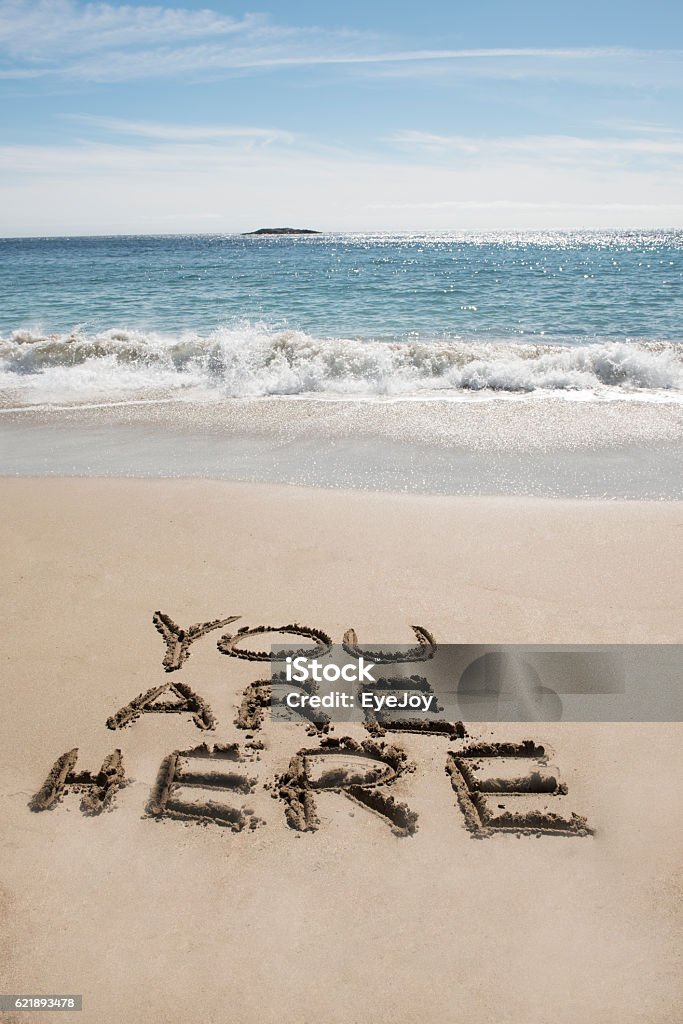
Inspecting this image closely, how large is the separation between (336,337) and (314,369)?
158 inches

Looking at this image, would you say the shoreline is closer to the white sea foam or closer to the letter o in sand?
the white sea foam

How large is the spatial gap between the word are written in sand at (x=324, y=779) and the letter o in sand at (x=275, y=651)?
0.36m

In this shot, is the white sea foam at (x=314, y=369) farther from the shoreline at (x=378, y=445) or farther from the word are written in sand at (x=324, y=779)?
the word are written in sand at (x=324, y=779)

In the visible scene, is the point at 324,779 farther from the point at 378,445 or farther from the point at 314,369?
the point at 314,369

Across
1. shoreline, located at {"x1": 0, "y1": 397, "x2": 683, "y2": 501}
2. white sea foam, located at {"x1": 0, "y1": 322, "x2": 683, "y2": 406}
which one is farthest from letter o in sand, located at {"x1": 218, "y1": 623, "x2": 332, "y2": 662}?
white sea foam, located at {"x1": 0, "y1": 322, "x2": 683, "y2": 406}

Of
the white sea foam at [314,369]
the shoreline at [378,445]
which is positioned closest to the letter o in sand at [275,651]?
the shoreline at [378,445]

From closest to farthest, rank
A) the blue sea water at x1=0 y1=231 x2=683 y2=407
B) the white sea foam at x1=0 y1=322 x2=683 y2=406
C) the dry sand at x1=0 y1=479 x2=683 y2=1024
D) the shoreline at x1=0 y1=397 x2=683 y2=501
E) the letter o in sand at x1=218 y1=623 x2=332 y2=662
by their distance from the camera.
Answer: the dry sand at x1=0 y1=479 x2=683 y2=1024
the letter o in sand at x1=218 y1=623 x2=332 y2=662
the shoreline at x1=0 y1=397 x2=683 y2=501
the white sea foam at x1=0 y1=322 x2=683 y2=406
the blue sea water at x1=0 y1=231 x2=683 y2=407

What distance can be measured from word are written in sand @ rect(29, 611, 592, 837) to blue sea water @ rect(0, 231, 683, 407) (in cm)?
657

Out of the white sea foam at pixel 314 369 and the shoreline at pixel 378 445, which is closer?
the shoreline at pixel 378 445

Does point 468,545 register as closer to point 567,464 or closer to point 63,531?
point 567,464

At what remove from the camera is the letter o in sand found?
3.18 m

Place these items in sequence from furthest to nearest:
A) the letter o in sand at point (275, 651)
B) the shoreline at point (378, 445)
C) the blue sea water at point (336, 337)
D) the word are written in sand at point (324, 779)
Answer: the blue sea water at point (336, 337)
the shoreline at point (378, 445)
the letter o in sand at point (275, 651)
the word are written in sand at point (324, 779)

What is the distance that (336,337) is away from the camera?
13195mm

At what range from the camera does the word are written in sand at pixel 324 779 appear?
233 centimetres
